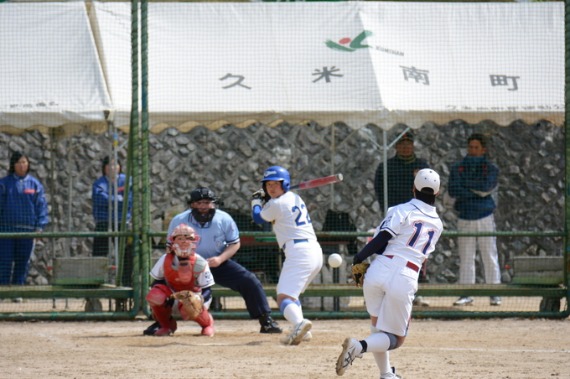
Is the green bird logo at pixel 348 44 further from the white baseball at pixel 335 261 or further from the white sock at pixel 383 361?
the white sock at pixel 383 361

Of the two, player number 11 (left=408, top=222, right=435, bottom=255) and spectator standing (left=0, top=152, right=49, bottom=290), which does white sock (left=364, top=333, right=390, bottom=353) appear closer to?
player number 11 (left=408, top=222, right=435, bottom=255)

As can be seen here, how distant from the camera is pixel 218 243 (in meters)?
10.8

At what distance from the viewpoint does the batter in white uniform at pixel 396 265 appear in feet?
22.8

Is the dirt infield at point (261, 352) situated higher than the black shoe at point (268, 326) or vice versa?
the black shoe at point (268, 326)

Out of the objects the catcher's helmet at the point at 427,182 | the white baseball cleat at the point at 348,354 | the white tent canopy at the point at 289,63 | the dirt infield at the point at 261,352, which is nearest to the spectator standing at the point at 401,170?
the white tent canopy at the point at 289,63

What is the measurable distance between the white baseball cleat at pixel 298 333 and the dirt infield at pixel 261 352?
99mm

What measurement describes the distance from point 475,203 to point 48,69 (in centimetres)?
514

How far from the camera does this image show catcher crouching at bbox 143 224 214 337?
394 inches

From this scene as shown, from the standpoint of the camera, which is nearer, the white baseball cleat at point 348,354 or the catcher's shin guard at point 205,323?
the white baseball cleat at point 348,354

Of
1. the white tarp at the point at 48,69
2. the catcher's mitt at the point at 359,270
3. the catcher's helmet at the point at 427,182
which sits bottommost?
the catcher's mitt at the point at 359,270

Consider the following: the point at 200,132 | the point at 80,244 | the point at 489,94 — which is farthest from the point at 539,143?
the point at 80,244

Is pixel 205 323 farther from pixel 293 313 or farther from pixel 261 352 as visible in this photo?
pixel 261 352

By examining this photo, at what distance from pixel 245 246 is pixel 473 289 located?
8.53ft

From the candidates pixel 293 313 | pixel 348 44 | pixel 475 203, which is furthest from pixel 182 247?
pixel 475 203
